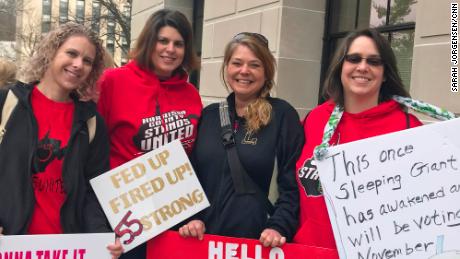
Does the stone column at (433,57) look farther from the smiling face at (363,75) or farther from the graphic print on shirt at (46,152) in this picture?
the graphic print on shirt at (46,152)

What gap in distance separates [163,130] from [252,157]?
0.62m

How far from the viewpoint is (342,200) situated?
228 cm

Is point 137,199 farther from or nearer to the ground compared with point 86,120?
nearer to the ground

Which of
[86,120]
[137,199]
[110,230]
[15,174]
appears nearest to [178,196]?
[137,199]

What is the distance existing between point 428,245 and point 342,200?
0.43m

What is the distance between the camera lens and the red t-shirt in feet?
7.80

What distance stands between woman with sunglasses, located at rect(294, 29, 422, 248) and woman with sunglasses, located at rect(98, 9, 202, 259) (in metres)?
0.84

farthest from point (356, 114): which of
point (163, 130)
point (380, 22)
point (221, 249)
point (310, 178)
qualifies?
point (380, 22)

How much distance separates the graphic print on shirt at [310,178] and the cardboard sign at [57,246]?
1054mm

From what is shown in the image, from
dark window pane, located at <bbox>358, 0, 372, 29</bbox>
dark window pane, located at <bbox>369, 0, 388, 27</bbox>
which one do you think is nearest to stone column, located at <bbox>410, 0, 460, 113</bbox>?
dark window pane, located at <bbox>369, 0, 388, 27</bbox>

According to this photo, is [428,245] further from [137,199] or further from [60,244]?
[60,244]

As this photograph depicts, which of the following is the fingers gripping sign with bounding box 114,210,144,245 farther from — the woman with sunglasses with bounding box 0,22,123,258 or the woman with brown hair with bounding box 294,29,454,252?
the woman with brown hair with bounding box 294,29,454,252

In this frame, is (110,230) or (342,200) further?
(110,230)

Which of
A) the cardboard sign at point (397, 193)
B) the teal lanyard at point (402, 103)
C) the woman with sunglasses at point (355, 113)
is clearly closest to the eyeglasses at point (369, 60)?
the woman with sunglasses at point (355, 113)
